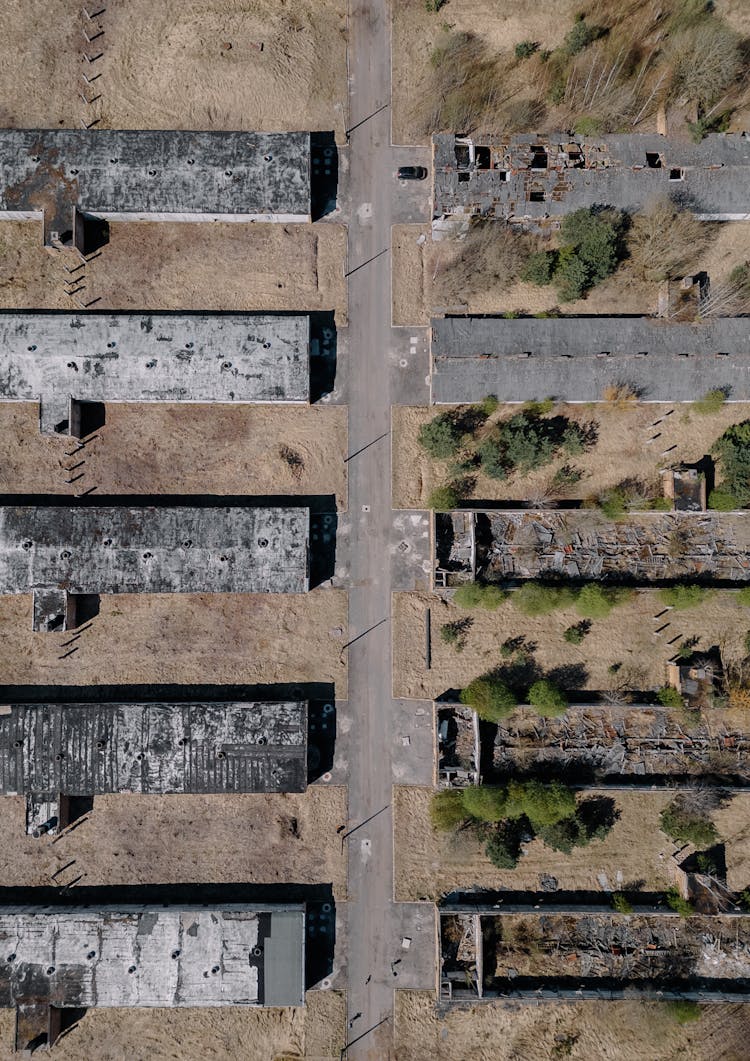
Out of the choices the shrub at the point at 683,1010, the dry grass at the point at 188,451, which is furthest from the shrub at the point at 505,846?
the dry grass at the point at 188,451

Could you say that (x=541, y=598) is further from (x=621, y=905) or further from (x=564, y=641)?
(x=621, y=905)

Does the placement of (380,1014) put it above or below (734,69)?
below

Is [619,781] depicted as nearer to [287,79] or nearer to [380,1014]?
[380,1014]

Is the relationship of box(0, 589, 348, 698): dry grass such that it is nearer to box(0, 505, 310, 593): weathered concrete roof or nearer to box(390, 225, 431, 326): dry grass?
box(0, 505, 310, 593): weathered concrete roof

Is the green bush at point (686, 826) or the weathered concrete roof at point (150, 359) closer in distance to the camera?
the green bush at point (686, 826)

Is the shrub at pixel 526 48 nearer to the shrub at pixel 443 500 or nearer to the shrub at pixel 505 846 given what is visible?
the shrub at pixel 443 500

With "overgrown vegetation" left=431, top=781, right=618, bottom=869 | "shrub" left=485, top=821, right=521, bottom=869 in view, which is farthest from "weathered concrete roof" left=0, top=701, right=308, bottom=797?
"shrub" left=485, top=821, right=521, bottom=869

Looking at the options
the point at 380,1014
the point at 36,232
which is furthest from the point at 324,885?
the point at 36,232
